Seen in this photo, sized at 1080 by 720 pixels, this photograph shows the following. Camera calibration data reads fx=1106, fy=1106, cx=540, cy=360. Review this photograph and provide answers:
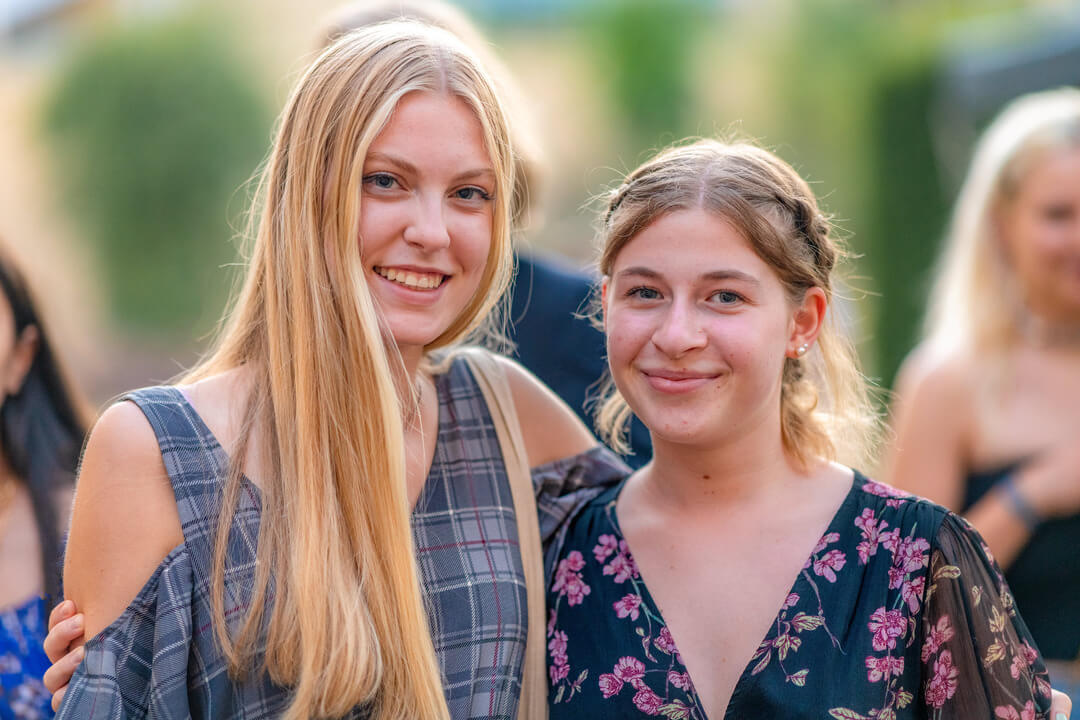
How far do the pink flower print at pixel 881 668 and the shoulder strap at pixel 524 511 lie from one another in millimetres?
529

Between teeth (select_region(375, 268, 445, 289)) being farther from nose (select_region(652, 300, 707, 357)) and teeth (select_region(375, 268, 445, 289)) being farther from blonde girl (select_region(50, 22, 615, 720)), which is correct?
nose (select_region(652, 300, 707, 357))

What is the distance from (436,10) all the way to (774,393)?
133cm

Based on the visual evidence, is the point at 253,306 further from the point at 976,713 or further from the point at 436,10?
the point at 976,713

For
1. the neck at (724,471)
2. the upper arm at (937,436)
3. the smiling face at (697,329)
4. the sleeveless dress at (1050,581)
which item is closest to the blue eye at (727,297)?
the smiling face at (697,329)

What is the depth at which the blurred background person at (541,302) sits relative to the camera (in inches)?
97.0

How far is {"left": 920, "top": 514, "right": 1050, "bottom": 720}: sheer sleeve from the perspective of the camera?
168 centimetres

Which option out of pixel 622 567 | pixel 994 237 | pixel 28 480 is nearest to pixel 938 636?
pixel 622 567

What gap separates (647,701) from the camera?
1750 millimetres

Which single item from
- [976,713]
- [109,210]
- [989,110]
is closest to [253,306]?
[976,713]

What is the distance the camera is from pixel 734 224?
1.80 m

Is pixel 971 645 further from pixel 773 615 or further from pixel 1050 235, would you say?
pixel 1050 235

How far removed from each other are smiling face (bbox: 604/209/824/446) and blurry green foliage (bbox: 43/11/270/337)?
7679 millimetres

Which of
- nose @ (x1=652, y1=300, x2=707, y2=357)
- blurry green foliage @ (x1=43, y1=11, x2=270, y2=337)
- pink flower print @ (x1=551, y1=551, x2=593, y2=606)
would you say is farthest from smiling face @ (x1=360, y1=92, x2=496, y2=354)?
blurry green foliage @ (x1=43, y1=11, x2=270, y2=337)

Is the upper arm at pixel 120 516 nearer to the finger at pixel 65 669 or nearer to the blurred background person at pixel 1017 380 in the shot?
the finger at pixel 65 669
